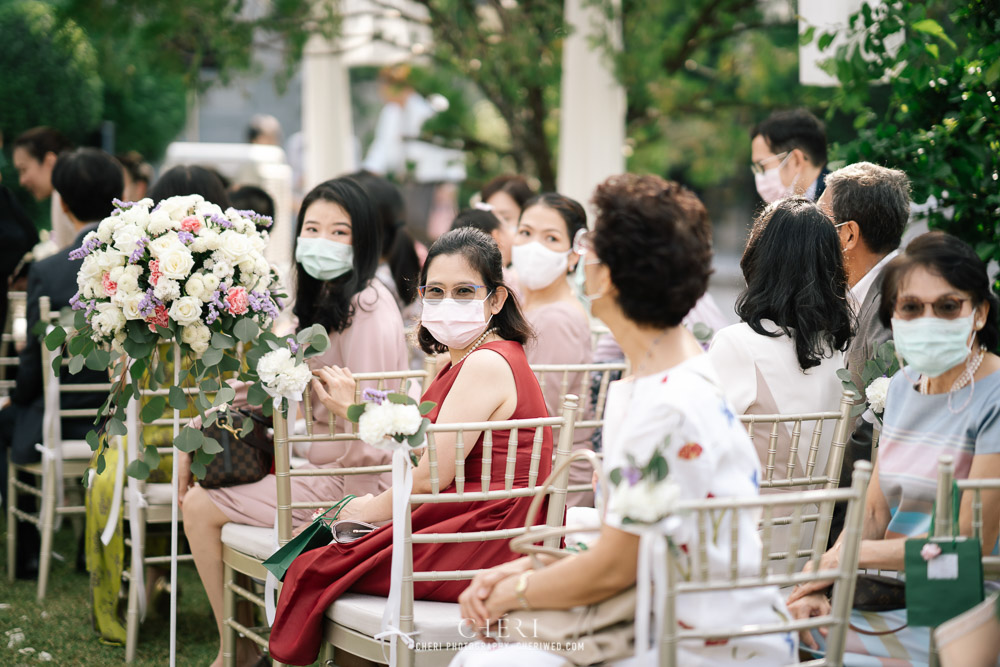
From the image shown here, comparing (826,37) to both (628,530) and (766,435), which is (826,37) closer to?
(766,435)

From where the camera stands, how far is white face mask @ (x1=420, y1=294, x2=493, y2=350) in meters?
2.77

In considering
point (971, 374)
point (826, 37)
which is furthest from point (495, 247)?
point (826, 37)

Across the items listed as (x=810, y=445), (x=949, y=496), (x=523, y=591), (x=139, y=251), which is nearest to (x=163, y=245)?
(x=139, y=251)

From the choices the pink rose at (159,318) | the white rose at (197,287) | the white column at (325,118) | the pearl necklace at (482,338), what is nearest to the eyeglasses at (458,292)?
the pearl necklace at (482,338)

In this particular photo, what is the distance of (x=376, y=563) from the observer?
96.7 inches

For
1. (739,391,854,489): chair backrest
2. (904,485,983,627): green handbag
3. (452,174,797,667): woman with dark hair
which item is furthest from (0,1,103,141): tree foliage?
(904,485,983,627): green handbag

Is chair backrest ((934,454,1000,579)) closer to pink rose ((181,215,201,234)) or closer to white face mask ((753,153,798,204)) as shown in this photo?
pink rose ((181,215,201,234))

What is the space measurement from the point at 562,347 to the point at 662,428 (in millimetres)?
2083

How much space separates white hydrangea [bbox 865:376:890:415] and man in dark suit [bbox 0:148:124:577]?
3157 millimetres

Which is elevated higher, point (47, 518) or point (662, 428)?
point (662, 428)

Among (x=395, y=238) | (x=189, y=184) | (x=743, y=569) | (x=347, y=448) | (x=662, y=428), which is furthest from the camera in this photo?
(x=395, y=238)

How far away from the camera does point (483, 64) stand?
5.95 m

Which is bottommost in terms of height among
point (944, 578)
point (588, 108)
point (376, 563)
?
point (376, 563)

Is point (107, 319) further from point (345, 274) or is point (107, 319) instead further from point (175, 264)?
point (345, 274)
